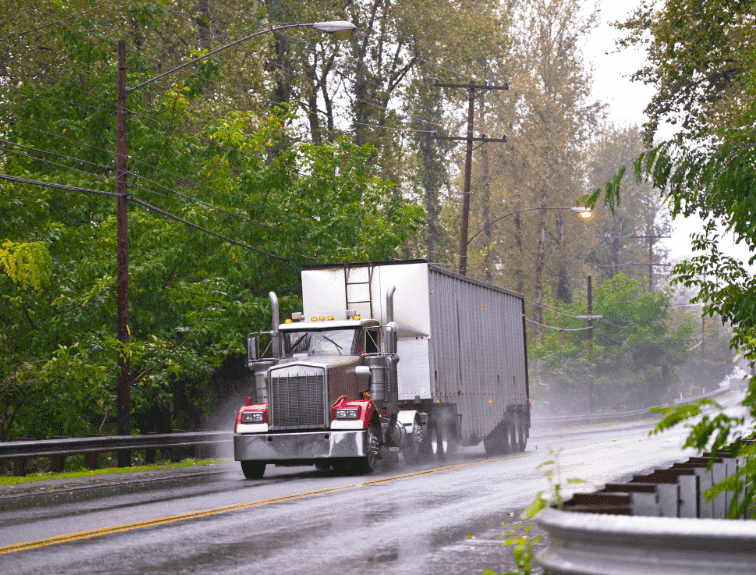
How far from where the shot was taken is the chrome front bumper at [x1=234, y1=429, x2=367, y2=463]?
17891 mm

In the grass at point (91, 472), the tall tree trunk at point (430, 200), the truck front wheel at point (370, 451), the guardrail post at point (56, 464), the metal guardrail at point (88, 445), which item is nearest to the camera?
the metal guardrail at point (88, 445)

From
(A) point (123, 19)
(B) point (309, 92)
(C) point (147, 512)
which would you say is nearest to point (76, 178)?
(A) point (123, 19)

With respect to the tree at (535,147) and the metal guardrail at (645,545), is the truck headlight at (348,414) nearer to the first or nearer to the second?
the metal guardrail at (645,545)

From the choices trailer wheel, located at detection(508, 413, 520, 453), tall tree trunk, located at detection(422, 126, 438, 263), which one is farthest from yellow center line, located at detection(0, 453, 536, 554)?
tall tree trunk, located at detection(422, 126, 438, 263)

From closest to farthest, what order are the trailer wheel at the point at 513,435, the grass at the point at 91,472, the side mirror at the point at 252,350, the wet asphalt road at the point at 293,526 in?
the wet asphalt road at the point at 293,526 < the grass at the point at 91,472 < the side mirror at the point at 252,350 < the trailer wheel at the point at 513,435

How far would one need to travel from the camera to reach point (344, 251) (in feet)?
96.9

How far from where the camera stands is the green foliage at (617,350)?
224 feet

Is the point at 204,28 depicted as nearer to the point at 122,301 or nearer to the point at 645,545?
the point at 122,301

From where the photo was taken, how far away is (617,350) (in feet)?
245

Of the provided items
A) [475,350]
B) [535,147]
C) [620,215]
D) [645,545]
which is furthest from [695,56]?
[620,215]

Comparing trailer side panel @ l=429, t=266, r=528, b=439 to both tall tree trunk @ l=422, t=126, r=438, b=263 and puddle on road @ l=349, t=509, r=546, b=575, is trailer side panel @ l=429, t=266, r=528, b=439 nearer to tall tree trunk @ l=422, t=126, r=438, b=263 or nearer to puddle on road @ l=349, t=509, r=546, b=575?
puddle on road @ l=349, t=509, r=546, b=575

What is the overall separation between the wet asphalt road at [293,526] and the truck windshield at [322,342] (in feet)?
8.37

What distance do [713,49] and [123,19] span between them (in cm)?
1947

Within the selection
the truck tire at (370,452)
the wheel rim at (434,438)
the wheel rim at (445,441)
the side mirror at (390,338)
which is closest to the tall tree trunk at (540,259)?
the wheel rim at (445,441)
